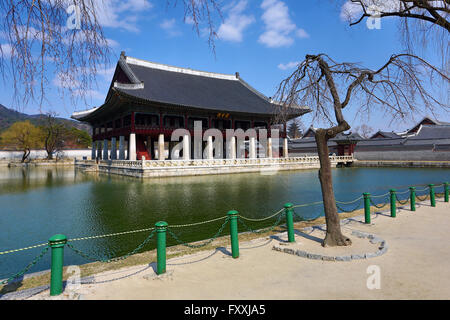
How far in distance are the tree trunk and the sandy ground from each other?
0.27 m

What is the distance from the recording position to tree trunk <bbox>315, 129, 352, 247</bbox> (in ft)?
19.0

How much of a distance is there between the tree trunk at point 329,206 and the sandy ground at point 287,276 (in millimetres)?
272

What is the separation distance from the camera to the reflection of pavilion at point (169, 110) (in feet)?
92.2

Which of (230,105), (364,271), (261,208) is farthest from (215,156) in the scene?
(364,271)

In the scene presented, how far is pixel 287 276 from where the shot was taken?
436 centimetres

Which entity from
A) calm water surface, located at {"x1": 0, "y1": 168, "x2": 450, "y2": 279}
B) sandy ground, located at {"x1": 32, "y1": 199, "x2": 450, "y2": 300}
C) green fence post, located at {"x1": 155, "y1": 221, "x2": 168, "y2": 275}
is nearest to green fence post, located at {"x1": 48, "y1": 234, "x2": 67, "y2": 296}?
sandy ground, located at {"x1": 32, "y1": 199, "x2": 450, "y2": 300}

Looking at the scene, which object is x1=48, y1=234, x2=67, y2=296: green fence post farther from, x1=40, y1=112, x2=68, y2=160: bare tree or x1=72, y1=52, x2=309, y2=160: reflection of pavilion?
x1=40, y1=112, x2=68, y2=160: bare tree

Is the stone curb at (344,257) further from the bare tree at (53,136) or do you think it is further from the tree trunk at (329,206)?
the bare tree at (53,136)

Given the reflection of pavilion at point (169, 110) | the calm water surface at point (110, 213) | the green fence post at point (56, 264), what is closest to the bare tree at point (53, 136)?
the reflection of pavilion at point (169, 110)

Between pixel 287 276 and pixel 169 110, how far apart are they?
2724 centimetres

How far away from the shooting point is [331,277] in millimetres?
4258

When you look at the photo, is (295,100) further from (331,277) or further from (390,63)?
(331,277)

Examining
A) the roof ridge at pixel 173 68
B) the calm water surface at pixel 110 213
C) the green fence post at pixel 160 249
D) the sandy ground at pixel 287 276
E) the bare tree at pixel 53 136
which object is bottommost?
the calm water surface at pixel 110 213
